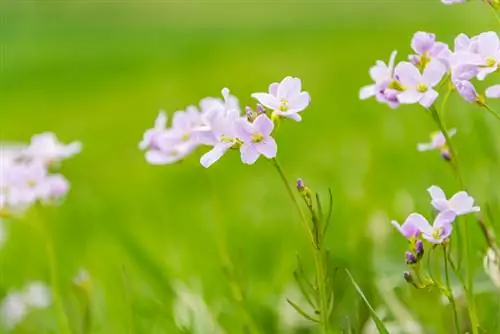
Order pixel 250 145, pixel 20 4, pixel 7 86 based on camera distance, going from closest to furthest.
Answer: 1. pixel 250 145
2. pixel 7 86
3. pixel 20 4

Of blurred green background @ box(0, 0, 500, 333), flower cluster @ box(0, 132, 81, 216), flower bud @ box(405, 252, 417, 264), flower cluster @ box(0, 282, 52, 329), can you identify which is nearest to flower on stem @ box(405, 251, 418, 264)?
flower bud @ box(405, 252, 417, 264)

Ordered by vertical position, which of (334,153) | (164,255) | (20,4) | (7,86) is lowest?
(164,255)

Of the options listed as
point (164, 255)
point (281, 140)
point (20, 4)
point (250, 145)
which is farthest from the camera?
point (20, 4)

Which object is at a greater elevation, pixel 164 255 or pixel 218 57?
pixel 218 57

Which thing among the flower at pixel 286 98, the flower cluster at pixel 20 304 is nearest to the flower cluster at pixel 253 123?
the flower at pixel 286 98

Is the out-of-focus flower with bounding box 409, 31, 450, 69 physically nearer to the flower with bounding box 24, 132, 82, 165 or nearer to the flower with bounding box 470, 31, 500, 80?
the flower with bounding box 470, 31, 500, 80

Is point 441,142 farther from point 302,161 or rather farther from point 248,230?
point 302,161

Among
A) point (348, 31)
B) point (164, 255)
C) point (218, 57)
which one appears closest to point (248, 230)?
point (164, 255)
